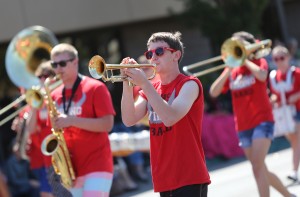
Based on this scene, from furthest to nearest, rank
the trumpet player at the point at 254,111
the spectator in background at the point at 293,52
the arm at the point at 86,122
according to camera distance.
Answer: the spectator in background at the point at 293,52 < the trumpet player at the point at 254,111 < the arm at the point at 86,122

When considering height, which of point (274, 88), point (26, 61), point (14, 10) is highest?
point (14, 10)

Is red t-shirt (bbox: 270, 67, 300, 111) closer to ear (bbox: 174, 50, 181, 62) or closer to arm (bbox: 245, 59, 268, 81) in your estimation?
arm (bbox: 245, 59, 268, 81)

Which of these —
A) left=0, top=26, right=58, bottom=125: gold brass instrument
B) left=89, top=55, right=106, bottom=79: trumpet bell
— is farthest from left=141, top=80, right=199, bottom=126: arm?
left=0, top=26, right=58, bottom=125: gold brass instrument

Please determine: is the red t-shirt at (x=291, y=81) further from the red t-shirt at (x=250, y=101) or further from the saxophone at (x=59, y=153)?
the saxophone at (x=59, y=153)

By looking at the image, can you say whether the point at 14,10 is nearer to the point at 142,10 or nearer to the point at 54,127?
the point at 142,10

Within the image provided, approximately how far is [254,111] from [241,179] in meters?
3.31

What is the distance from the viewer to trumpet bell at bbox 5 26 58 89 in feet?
28.8

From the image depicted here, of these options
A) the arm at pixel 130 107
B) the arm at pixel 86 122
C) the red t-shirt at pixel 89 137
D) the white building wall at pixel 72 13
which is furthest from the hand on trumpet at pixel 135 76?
the white building wall at pixel 72 13

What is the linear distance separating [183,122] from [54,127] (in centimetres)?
160

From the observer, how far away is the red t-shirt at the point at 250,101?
291 inches

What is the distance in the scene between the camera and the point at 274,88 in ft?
32.6

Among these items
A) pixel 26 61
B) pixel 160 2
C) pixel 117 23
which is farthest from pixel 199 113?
pixel 160 2

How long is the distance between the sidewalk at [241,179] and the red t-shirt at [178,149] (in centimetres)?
393

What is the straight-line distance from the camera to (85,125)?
5.88 m
